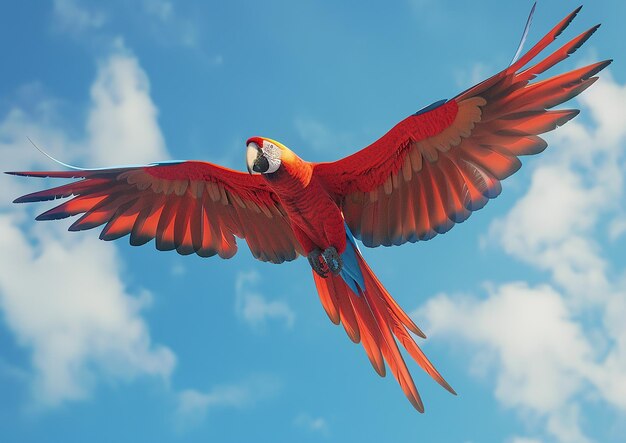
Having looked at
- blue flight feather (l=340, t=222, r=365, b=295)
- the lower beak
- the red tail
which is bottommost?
the red tail

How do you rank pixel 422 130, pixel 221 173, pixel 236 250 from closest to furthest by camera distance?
pixel 422 130, pixel 221 173, pixel 236 250

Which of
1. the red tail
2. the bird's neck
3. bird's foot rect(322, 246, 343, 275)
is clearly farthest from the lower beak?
the red tail

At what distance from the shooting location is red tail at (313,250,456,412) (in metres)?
4.31

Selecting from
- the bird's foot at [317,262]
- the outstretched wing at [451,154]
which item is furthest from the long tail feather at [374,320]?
the outstretched wing at [451,154]

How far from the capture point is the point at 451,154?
163 inches

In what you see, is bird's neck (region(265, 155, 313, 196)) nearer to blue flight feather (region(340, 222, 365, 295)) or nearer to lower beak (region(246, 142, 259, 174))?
lower beak (region(246, 142, 259, 174))

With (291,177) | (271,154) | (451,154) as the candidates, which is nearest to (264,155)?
(271,154)

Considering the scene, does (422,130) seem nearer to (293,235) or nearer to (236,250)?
(293,235)

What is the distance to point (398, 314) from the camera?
437cm

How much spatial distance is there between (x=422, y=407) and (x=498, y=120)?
1.59 m

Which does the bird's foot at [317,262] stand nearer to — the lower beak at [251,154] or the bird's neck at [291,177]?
the bird's neck at [291,177]

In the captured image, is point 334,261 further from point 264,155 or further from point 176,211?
point 176,211

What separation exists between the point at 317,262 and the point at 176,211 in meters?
1.09

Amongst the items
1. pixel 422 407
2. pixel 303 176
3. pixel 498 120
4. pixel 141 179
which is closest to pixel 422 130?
pixel 498 120
